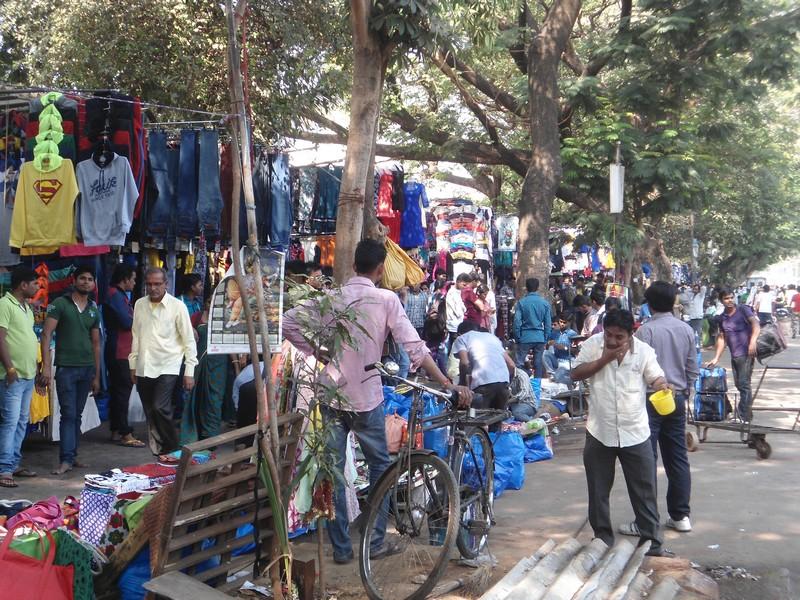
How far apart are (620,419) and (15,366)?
15.8 feet

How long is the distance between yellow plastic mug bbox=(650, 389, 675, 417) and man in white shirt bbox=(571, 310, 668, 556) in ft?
0.31

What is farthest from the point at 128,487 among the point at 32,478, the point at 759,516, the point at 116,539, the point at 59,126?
the point at 759,516

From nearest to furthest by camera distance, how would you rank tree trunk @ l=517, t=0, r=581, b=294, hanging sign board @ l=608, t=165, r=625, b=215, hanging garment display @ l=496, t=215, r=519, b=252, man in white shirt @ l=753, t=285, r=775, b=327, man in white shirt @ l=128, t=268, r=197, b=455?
man in white shirt @ l=128, t=268, r=197, b=455 < hanging sign board @ l=608, t=165, r=625, b=215 < tree trunk @ l=517, t=0, r=581, b=294 < hanging garment display @ l=496, t=215, r=519, b=252 < man in white shirt @ l=753, t=285, r=775, b=327

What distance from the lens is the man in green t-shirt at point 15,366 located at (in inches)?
257

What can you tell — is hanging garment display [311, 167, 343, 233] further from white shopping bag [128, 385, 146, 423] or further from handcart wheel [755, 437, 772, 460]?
handcart wheel [755, 437, 772, 460]

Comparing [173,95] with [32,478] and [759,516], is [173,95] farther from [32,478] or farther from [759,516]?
[759,516]

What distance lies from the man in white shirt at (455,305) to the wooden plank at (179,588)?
369 inches

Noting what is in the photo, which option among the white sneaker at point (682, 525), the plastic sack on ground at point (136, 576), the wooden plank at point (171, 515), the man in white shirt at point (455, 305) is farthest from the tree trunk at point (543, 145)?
the wooden plank at point (171, 515)

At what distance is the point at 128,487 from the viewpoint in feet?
14.3

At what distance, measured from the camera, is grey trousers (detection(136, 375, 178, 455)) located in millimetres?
7359

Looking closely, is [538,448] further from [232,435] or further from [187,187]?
[232,435]

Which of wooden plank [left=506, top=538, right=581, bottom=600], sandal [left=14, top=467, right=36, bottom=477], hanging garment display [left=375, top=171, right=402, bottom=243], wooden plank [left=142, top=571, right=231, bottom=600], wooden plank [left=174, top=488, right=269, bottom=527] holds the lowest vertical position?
sandal [left=14, top=467, right=36, bottom=477]

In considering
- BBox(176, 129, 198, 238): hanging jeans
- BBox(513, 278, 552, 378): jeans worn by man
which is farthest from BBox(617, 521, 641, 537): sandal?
BBox(513, 278, 552, 378): jeans worn by man

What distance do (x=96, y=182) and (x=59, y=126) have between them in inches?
21.1
